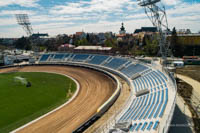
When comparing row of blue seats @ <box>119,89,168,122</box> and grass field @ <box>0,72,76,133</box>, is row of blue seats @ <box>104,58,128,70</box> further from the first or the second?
row of blue seats @ <box>119,89,168,122</box>

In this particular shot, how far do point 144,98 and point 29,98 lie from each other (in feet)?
92.2

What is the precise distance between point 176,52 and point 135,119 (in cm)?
6835

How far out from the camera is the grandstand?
20.0 m

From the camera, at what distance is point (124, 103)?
104 feet

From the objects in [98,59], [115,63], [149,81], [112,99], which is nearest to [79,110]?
[112,99]

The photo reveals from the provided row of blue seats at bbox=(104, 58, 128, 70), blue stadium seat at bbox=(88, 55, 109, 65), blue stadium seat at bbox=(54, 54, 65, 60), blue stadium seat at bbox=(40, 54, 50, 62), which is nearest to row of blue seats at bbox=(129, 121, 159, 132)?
row of blue seats at bbox=(104, 58, 128, 70)

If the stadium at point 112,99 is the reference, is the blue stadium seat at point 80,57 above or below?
above

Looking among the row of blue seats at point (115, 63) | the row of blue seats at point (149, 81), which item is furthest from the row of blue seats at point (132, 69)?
the row of blue seats at point (149, 81)

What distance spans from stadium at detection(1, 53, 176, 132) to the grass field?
2464 mm

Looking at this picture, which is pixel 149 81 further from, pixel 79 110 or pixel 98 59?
pixel 98 59

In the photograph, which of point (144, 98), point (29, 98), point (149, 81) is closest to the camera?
point (144, 98)

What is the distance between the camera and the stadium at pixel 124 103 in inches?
830

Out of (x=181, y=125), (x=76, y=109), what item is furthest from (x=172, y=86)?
(x=76, y=109)

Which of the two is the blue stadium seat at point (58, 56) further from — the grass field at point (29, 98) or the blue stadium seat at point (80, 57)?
the grass field at point (29, 98)
